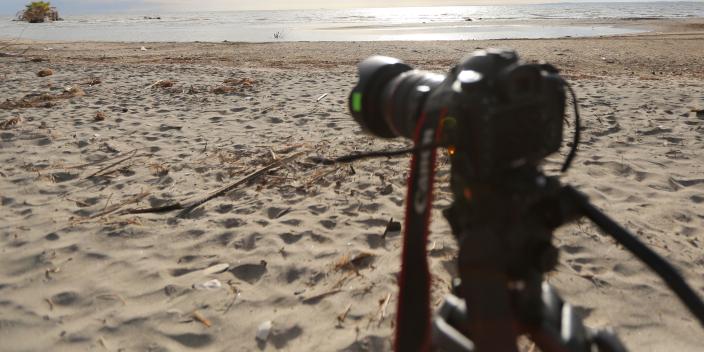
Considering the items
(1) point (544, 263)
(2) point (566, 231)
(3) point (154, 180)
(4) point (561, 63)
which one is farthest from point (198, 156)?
(4) point (561, 63)

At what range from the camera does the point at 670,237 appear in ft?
9.68

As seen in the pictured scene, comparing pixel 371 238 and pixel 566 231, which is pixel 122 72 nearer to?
pixel 371 238

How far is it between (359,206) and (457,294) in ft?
7.29

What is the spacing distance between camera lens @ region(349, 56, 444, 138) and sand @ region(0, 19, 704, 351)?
1147 millimetres

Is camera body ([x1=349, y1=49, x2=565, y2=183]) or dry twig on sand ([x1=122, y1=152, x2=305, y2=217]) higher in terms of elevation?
camera body ([x1=349, y1=49, x2=565, y2=183])

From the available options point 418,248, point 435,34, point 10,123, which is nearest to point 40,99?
point 10,123

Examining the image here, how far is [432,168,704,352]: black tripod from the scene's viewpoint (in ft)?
2.83

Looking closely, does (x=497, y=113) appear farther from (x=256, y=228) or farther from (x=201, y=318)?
(x=256, y=228)

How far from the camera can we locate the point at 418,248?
1036 millimetres

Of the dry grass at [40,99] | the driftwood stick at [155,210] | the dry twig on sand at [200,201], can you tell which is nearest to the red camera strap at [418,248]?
the dry twig on sand at [200,201]

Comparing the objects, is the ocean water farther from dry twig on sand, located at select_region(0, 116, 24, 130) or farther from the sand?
the sand

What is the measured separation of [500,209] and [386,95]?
0.57 metres

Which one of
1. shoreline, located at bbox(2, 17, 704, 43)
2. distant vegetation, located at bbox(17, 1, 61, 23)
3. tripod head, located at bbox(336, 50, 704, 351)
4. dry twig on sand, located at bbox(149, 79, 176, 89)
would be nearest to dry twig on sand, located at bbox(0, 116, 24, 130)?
dry twig on sand, located at bbox(149, 79, 176, 89)

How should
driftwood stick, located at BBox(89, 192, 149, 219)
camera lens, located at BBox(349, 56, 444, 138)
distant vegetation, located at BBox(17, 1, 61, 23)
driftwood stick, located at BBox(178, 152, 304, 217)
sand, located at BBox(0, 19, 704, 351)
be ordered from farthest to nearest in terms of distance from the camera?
distant vegetation, located at BBox(17, 1, 61, 23) < driftwood stick, located at BBox(178, 152, 304, 217) < driftwood stick, located at BBox(89, 192, 149, 219) < sand, located at BBox(0, 19, 704, 351) < camera lens, located at BBox(349, 56, 444, 138)
